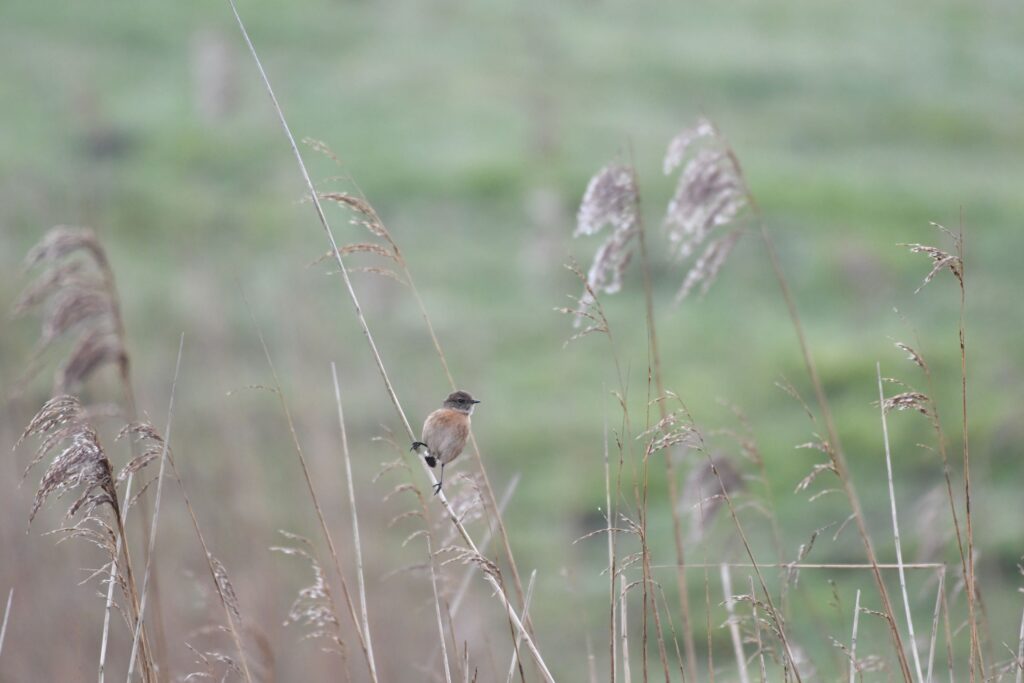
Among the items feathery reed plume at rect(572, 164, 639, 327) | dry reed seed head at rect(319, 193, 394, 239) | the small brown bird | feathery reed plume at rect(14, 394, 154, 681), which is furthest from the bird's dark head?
feathery reed plume at rect(14, 394, 154, 681)

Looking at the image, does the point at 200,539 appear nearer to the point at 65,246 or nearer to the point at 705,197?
the point at 65,246

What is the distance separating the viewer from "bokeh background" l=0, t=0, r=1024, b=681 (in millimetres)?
5512

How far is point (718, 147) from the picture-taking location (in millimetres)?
2965

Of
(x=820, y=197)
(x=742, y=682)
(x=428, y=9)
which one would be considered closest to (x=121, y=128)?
(x=428, y=9)

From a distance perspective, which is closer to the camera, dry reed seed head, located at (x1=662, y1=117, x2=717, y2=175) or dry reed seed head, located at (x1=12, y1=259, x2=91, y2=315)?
dry reed seed head, located at (x1=662, y1=117, x2=717, y2=175)

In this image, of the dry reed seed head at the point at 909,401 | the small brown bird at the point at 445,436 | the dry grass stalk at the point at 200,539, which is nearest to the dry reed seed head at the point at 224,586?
the dry grass stalk at the point at 200,539

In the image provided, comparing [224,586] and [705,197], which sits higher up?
[705,197]

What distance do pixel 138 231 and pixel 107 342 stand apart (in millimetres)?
9681

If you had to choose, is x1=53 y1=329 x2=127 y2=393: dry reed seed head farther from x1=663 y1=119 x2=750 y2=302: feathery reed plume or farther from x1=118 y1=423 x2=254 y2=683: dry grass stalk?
x1=663 y1=119 x2=750 y2=302: feathery reed plume

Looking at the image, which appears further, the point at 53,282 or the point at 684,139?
the point at 53,282

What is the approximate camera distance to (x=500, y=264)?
37.8ft

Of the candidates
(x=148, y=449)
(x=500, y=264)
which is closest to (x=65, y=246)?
(x=148, y=449)

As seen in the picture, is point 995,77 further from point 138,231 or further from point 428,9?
point 138,231

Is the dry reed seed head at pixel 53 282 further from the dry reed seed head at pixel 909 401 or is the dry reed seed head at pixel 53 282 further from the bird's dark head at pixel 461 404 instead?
the dry reed seed head at pixel 909 401
